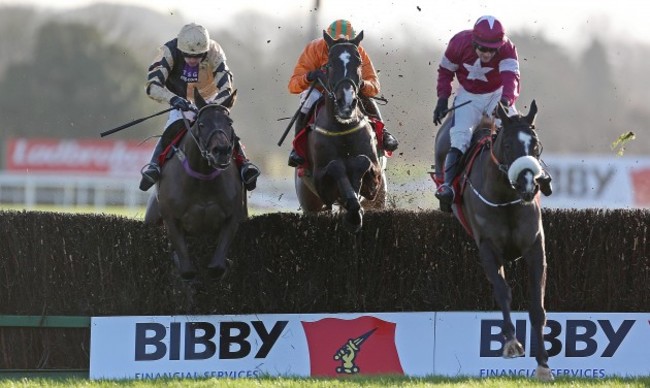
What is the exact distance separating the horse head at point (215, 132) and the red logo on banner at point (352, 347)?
151cm

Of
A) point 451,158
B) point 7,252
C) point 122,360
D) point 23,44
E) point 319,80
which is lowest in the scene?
point 122,360

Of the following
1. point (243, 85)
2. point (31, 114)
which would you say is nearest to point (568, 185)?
point (243, 85)

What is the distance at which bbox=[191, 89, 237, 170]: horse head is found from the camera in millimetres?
8273

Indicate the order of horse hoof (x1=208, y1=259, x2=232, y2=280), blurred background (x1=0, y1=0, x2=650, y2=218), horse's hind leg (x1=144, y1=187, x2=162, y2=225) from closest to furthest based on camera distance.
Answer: horse hoof (x1=208, y1=259, x2=232, y2=280) → horse's hind leg (x1=144, y1=187, x2=162, y2=225) → blurred background (x1=0, y1=0, x2=650, y2=218)

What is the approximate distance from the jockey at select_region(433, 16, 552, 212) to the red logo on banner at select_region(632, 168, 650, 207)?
728 inches

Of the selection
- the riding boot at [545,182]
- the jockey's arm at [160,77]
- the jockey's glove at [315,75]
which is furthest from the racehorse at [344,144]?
the riding boot at [545,182]

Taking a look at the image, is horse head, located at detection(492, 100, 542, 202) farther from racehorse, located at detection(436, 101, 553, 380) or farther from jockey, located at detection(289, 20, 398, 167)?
jockey, located at detection(289, 20, 398, 167)

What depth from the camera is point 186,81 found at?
9.54 m

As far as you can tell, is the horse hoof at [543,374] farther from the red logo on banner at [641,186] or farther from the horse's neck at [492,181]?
the red logo on banner at [641,186]

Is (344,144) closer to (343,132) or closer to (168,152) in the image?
(343,132)

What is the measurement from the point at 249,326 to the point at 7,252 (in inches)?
72.6

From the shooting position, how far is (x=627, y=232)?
9.54 metres

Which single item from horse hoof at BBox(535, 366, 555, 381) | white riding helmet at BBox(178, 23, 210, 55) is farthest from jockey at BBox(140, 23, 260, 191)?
horse hoof at BBox(535, 366, 555, 381)

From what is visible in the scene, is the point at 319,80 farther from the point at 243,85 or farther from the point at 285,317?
the point at 243,85
